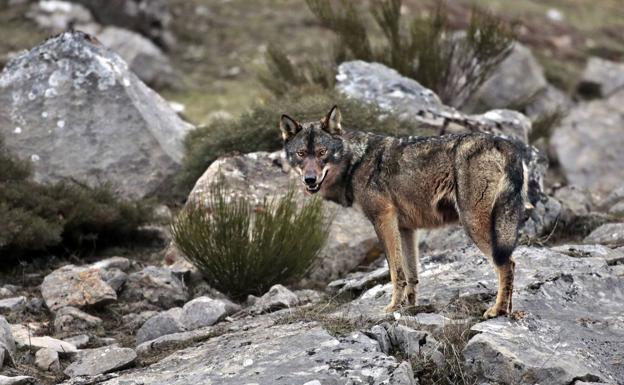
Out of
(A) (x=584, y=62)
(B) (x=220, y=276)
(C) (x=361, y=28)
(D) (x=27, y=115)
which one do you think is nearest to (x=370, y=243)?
(B) (x=220, y=276)

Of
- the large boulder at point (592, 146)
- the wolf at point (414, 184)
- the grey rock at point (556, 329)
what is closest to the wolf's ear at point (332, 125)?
the wolf at point (414, 184)

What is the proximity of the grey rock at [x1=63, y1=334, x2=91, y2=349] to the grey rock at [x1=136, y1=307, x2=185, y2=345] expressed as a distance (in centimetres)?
45

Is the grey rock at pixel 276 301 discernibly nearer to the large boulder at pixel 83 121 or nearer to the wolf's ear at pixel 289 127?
the wolf's ear at pixel 289 127

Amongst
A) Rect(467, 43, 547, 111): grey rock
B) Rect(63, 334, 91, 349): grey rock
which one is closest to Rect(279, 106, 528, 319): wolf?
Rect(63, 334, 91, 349): grey rock

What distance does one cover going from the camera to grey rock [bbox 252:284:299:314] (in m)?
8.98

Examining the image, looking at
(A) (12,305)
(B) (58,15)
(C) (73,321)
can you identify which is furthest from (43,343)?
(B) (58,15)

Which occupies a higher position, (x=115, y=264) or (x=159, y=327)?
(x=159, y=327)

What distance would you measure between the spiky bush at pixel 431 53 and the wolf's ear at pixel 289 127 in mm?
8823

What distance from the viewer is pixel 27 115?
14.1 meters

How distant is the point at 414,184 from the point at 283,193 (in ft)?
12.7

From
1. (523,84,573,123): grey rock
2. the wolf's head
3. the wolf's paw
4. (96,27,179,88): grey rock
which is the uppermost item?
the wolf's head

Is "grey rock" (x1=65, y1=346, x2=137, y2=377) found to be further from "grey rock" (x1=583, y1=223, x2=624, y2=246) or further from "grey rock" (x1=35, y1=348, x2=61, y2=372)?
"grey rock" (x1=583, y1=223, x2=624, y2=246)

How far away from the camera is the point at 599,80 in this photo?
28484 mm

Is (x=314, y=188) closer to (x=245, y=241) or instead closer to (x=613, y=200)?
(x=245, y=241)
